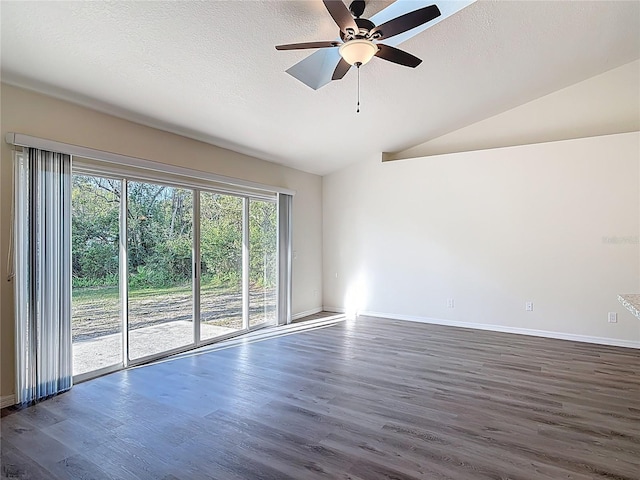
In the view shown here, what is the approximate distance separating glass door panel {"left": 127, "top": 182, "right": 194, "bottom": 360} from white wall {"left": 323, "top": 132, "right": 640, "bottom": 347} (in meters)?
3.15

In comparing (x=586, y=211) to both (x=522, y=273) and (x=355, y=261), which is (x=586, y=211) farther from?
(x=355, y=261)

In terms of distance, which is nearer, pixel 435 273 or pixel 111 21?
pixel 111 21

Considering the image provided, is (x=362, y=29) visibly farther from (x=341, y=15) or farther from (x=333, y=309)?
(x=333, y=309)

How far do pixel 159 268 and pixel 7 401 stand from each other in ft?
5.71

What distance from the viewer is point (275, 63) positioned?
337cm

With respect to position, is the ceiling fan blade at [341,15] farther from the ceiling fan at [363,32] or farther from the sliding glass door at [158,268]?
the sliding glass door at [158,268]

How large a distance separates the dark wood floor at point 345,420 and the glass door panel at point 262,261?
138 centimetres

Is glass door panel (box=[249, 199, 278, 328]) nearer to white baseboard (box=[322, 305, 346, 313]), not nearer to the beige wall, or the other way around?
the beige wall

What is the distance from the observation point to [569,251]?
4.91 metres

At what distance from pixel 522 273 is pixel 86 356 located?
559 centimetres

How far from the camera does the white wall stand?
15.4 feet

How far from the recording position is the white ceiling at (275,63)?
2609 millimetres

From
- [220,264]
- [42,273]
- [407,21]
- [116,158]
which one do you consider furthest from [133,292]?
[407,21]

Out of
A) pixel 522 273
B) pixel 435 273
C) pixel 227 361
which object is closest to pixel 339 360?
pixel 227 361
